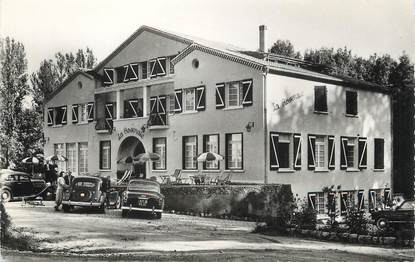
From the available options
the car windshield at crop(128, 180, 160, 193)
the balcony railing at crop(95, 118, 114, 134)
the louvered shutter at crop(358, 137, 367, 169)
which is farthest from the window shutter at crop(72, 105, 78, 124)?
the louvered shutter at crop(358, 137, 367, 169)

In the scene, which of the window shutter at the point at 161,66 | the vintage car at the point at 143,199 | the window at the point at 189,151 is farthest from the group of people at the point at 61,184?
the window shutter at the point at 161,66

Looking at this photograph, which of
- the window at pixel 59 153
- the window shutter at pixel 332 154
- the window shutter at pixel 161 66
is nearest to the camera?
the window at pixel 59 153

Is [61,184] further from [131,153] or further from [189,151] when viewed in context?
[189,151]

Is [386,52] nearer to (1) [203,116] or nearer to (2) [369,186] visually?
(1) [203,116]

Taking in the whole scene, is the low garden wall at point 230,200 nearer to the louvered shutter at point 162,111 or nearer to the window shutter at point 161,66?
the louvered shutter at point 162,111

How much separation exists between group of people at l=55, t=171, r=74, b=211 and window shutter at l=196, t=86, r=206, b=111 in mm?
4275

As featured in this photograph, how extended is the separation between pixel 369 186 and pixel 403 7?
923cm

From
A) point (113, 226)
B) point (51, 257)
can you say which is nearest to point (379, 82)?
point (113, 226)

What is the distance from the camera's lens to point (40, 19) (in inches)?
445

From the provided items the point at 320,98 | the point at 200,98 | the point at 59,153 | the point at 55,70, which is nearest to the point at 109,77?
the point at 200,98

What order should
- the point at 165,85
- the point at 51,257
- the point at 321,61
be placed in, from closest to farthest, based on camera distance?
1. the point at 51,257
2. the point at 321,61
3. the point at 165,85

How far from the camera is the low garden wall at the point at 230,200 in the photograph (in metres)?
14.5

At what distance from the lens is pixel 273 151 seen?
17.2 m

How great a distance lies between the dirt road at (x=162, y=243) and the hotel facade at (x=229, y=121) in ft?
12.4
